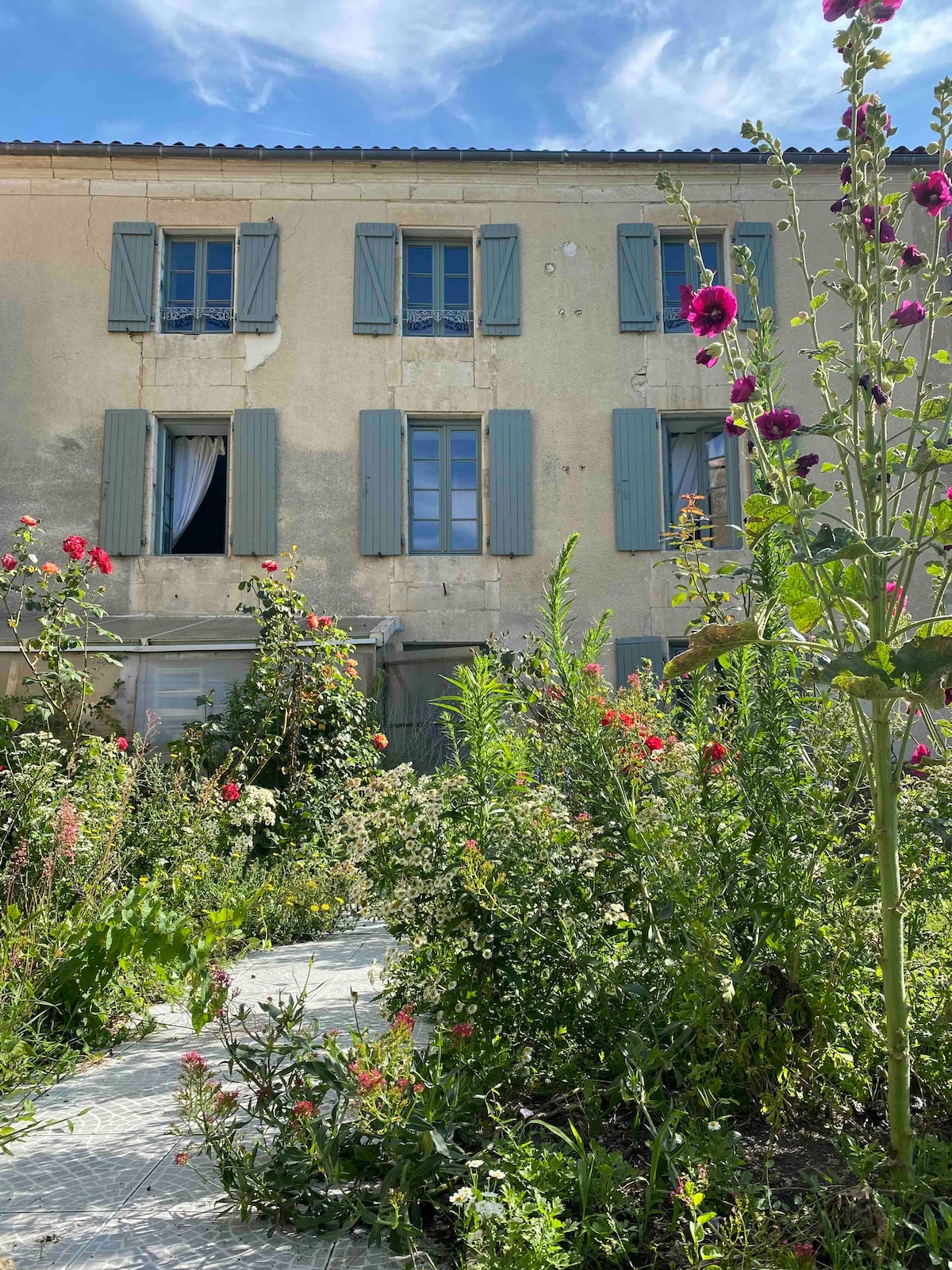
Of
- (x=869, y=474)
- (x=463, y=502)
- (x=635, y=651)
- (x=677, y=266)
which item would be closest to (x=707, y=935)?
(x=869, y=474)

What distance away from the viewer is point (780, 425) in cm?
197

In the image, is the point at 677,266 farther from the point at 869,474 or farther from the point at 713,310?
the point at 869,474

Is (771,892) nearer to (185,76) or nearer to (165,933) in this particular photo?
(165,933)

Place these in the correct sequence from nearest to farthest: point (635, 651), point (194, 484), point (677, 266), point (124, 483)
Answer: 1. point (635, 651)
2. point (124, 483)
3. point (194, 484)
4. point (677, 266)

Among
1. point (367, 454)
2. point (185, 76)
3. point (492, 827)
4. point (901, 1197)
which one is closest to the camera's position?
point (901, 1197)

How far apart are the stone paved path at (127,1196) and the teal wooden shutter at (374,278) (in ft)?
29.7

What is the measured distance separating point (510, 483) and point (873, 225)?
8.80m

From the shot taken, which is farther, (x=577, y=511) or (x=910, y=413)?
(x=577, y=511)

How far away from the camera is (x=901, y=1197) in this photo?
1.87 m

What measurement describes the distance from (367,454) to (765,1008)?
29.9 feet

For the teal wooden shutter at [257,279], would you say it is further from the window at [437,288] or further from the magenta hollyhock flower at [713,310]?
the magenta hollyhock flower at [713,310]

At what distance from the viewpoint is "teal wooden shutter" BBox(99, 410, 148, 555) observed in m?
10.5

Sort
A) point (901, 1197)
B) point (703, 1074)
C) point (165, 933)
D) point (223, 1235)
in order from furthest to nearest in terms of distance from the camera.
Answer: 1. point (165, 933)
2. point (703, 1074)
3. point (223, 1235)
4. point (901, 1197)

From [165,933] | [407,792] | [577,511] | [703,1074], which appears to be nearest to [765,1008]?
[703,1074]
